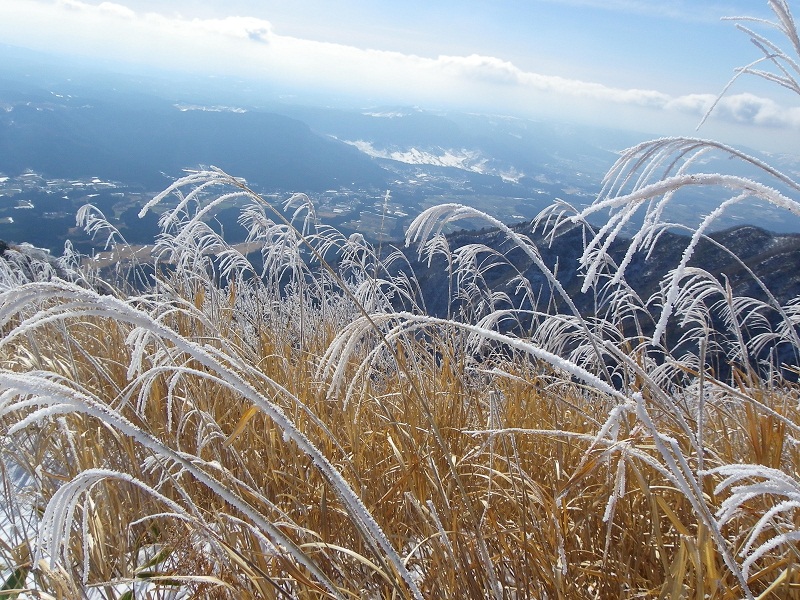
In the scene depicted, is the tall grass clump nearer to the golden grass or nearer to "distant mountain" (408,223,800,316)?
the golden grass

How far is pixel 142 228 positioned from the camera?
8488 cm

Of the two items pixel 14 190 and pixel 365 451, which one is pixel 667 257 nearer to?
pixel 365 451

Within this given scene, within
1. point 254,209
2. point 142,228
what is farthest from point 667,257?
point 142,228

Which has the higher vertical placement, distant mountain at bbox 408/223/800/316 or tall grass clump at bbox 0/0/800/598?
tall grass clump at bbox 0/0/800/598

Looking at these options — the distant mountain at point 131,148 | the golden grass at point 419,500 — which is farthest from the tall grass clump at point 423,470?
the distant mountain at point 131,148

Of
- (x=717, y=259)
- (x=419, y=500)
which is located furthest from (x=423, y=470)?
(x=717, y=259)

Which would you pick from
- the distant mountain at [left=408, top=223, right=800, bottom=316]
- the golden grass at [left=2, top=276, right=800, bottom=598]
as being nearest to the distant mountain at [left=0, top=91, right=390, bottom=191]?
the distant mountain at [left=408, top=223, right=800, bottom=316]

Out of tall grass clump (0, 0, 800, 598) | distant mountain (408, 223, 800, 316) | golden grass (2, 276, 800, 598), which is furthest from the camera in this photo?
distant mountain (408, 223, 800, 316)

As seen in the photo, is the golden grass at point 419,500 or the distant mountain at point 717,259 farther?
the distant mountain at point 717,259

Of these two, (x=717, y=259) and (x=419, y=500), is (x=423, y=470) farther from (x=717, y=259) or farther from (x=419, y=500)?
(x=717, y=259)

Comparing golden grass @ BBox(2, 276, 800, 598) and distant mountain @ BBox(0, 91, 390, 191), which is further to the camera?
distant mountain @ BBox(0, 91, 390, 191)

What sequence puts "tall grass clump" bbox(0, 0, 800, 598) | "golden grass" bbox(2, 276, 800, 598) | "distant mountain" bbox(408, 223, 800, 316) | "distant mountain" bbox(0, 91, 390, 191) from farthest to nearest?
1. "distant mountain" bbox(0, 91, 390, 191)
2. "distant mountain" bbox(408, 223, 800, 316)
3. "golden grass" bbox(2, 276, 800, 598)
4. "tall grass clump" bbox(0, 0, 800, 598)

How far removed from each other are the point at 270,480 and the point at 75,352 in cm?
236

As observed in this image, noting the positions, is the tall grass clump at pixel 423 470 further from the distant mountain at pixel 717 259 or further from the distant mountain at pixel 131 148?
the distant mountain at pixel 131 148
